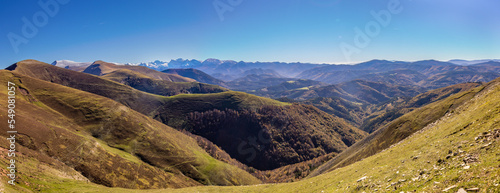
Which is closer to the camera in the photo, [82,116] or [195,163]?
[82,116]

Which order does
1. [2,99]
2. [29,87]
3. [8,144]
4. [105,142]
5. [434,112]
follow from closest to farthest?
[8,144] → [434,112] → [2,99] → [105,142] → [29,87]

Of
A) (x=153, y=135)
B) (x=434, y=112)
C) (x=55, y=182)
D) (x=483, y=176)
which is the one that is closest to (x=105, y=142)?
(x=153, y=135)

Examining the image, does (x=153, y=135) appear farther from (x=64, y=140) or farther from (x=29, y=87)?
(x=29, y=87)

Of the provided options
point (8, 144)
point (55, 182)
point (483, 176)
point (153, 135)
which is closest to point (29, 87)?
point (153, 135)

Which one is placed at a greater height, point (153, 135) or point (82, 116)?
point (82, 116)

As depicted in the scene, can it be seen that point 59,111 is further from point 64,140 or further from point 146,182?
point 146,182

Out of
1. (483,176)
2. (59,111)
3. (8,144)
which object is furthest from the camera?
(59,111)

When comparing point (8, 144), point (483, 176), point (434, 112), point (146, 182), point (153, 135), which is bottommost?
point (146, 182)
